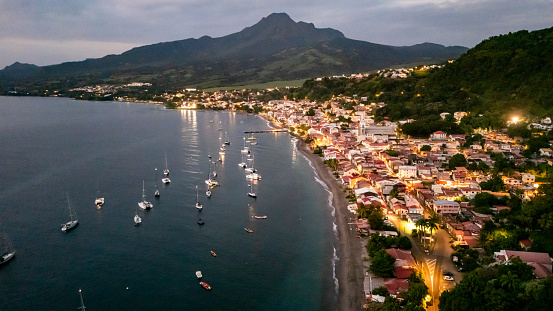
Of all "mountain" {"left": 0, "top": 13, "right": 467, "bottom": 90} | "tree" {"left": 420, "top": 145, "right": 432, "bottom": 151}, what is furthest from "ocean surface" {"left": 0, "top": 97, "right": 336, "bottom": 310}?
"mountain" {"left": 0, "top": 13, "right": 467, "bottom": 90}

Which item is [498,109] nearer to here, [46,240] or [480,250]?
[480,250]

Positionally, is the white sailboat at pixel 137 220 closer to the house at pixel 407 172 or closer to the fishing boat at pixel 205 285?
the fishing boat at pixel 205 285

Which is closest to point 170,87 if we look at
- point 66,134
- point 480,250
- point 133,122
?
point 133,122

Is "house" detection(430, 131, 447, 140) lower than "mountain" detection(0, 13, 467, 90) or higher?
lower

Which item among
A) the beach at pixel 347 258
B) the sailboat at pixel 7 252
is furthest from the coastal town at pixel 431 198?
the sailboat at pixel 7 252

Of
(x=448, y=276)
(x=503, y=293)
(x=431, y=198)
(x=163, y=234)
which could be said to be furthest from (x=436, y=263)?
(x=163, y=234)

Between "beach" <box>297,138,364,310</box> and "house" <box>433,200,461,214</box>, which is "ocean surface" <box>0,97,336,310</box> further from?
"house" <box>433,200,461,214</box>
